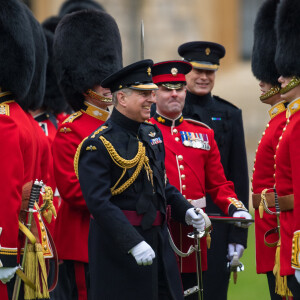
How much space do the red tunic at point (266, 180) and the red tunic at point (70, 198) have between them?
97 cm

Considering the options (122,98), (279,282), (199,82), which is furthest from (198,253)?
(199,82)

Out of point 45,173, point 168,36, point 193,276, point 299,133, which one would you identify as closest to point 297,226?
point 299,133

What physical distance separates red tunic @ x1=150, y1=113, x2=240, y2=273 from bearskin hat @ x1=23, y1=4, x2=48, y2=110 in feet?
2.44

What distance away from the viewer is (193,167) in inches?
248

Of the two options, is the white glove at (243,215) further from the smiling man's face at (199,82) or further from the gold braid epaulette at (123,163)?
the smiling man's face at (199,82)

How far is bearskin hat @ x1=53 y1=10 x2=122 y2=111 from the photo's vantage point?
22.5ft

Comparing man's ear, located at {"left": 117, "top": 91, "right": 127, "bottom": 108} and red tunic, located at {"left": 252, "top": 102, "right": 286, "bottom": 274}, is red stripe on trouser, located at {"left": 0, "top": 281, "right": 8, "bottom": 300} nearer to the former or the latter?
man's ear, located at {"left": 117, "top": 91, "right": 127, "bottom": 108}

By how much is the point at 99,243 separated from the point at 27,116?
0.95m

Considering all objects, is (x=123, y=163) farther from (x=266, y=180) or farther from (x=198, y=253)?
(x=266, y=180)

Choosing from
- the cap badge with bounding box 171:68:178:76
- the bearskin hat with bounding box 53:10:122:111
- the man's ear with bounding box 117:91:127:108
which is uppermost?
the bearskin hat with bounding box 53:10:122:111

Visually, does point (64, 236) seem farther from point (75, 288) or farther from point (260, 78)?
point (260, 78)

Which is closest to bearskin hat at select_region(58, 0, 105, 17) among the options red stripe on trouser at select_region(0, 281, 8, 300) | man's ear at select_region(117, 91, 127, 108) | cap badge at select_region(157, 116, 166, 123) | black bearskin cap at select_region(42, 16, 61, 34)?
black bearskin cap at select_region(42, 16, 61, 34)

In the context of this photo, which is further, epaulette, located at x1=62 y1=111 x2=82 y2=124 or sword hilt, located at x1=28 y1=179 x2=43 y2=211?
epaulette, located at x1=62 y1=111 x2=82 y2=124

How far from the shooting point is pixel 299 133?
5.55 meters
